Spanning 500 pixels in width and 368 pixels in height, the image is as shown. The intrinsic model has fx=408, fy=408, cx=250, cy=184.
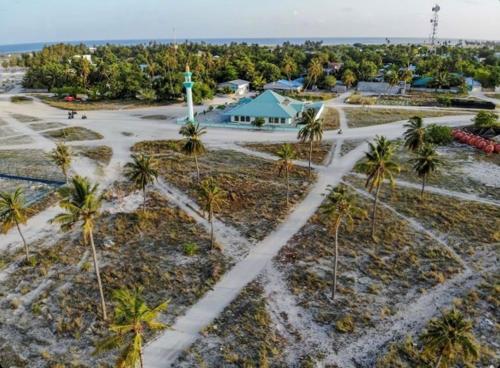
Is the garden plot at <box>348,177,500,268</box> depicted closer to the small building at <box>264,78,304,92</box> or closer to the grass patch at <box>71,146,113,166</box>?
the grass patch at <box>71,146,113,166</box>

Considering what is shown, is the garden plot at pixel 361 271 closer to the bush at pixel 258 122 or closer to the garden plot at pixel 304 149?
the garden plot at pixel 304 149

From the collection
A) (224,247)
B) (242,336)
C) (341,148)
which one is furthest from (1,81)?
(242,336)

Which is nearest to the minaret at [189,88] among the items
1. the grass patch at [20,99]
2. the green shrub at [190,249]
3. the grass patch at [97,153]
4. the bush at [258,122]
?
the bush at [258,122]

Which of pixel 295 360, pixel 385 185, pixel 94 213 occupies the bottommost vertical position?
pixel 295 360

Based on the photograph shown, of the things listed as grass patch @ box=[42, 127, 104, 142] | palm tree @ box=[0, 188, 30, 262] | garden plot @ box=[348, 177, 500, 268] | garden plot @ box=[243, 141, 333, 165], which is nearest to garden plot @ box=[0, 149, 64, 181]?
grass patch @ box=[42, 127, 104, 142]

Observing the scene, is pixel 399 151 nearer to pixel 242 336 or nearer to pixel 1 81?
pixel 242 336

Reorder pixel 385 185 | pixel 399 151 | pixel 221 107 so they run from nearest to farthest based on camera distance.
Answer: pixel 385 185 < pixel 399 151 < pixel 221 107
